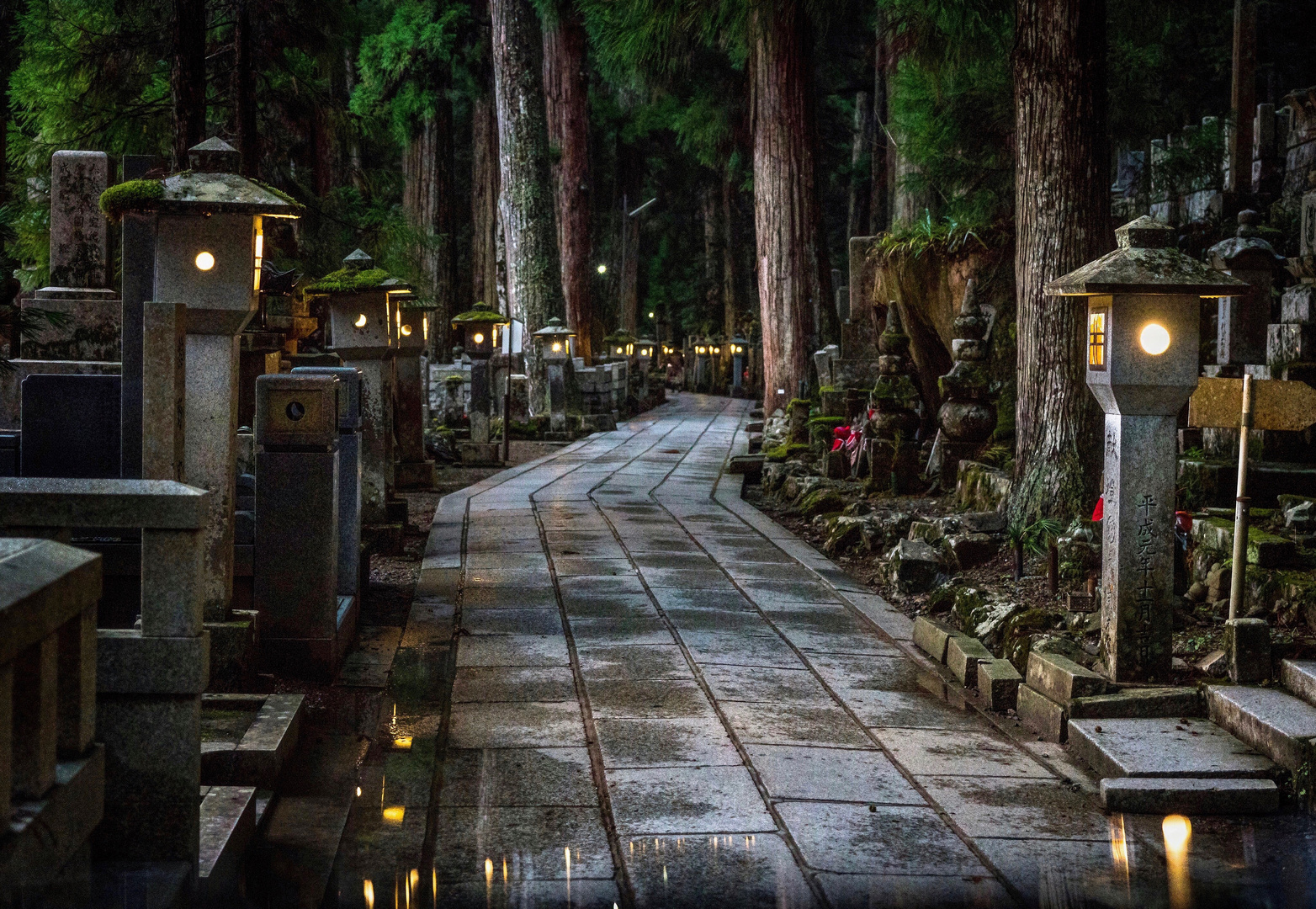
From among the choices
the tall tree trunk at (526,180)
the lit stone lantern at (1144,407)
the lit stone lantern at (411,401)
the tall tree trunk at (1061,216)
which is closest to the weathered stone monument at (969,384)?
the tall tree trunk at (1061,216)

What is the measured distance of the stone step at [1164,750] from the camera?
15.9ft

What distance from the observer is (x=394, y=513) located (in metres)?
10.8

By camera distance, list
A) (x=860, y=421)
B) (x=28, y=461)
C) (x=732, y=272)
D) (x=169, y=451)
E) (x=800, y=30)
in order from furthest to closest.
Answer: (x=732, y=272) → (x=800, y=30) → (x=860, y=421) → (x=28, y=461) → (x=169, y=451)

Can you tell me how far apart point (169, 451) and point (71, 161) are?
6.31 m

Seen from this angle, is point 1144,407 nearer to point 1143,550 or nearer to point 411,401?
point 1143,550

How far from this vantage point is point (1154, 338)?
18.9 feet

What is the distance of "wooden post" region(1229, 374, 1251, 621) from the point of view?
577cm

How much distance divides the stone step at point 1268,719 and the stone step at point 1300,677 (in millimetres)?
42

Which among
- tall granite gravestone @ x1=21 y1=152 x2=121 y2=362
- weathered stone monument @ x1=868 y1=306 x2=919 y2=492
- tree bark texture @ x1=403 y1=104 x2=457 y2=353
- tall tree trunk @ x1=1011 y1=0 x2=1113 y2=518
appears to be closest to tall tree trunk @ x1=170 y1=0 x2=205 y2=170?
tall granite gravestone @ x1=21 y1=152 x2=121 y2=362

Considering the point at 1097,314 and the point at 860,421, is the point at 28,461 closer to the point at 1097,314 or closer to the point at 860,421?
the point at 1097,314

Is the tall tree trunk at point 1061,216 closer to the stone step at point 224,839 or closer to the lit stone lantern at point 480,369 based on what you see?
the stone step at point 224,839

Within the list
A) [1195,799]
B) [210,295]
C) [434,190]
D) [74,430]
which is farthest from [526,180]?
[1195,799]

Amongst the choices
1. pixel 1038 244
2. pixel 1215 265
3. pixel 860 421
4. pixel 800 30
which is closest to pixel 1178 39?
pixel 800 30

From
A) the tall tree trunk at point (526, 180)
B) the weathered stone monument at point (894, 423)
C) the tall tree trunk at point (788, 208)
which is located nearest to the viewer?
the weathered stone monument at point (894, 423)
